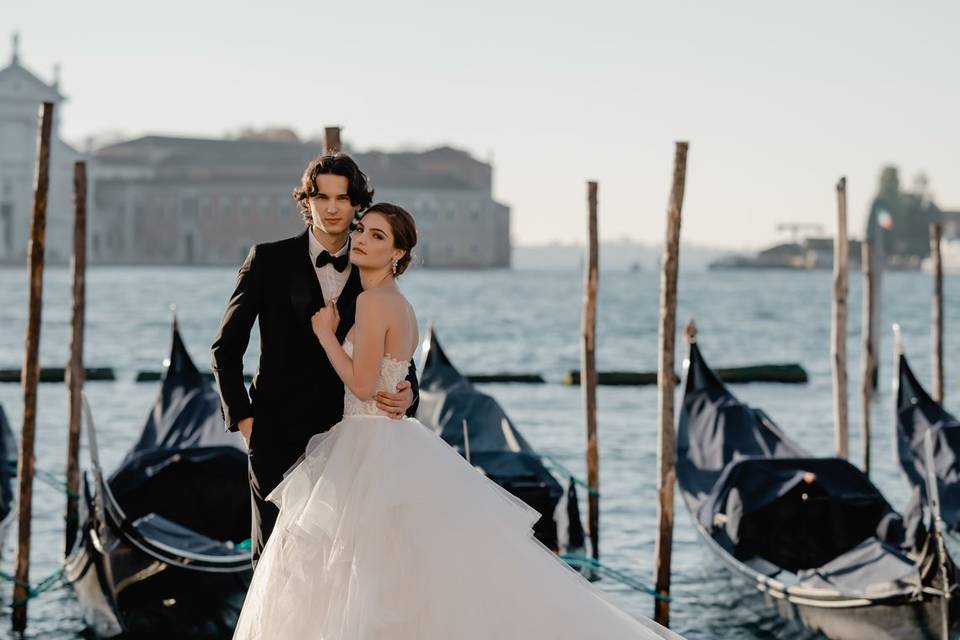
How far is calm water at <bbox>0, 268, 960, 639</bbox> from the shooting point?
6.51m

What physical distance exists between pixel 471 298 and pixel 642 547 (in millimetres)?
35499

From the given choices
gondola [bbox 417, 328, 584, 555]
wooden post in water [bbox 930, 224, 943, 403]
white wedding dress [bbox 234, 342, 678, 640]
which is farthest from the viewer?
wooden post in water [bbox 930, 224, 943, 403]

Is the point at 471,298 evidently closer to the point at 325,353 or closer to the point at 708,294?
the point at 708,294

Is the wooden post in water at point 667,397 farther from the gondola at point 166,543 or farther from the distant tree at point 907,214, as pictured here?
the distant tree at point 907,214

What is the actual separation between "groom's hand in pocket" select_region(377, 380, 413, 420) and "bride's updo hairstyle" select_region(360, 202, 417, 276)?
0.19 m

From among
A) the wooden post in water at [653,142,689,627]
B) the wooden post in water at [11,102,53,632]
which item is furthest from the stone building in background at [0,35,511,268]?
the wooden post in water at [653,142,689,627]

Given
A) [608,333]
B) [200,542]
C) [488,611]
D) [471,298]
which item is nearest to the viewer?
[488,611]

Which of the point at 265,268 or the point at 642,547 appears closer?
the point at 265,268

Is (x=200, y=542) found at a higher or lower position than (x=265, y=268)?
lower

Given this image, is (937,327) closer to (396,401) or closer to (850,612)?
(850,612)

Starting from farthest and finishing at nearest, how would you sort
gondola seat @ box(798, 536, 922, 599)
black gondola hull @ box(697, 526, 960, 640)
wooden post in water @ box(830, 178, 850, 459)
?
wooden post in water @ box(830, 178, 850, 459), gondola seat @ box(798, 536, 922, 599), black gondola hull @ box(697, 526, 960, 640)

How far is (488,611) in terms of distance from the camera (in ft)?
8.21

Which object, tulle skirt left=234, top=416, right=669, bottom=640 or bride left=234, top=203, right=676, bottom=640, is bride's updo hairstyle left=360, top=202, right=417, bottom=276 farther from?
tulle skirt left=234, top=416, right=669, bottom=640

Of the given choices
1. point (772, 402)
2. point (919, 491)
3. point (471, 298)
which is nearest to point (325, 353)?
point (919, 491)
